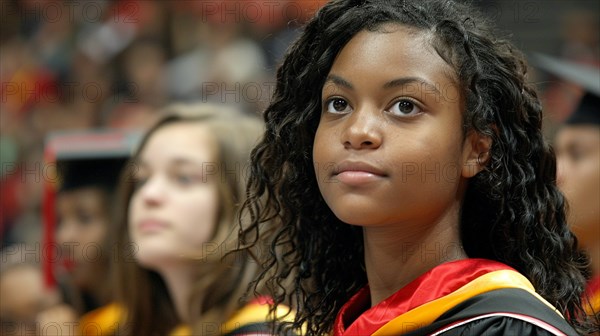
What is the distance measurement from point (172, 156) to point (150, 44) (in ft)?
11.4

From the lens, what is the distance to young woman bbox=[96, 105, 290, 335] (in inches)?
113

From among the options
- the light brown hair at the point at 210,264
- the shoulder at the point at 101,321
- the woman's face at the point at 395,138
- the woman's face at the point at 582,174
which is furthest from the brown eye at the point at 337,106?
the shoulder at the point at 101,321

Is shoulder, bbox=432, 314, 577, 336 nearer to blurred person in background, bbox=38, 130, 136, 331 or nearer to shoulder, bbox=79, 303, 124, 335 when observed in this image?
shoulder, bbox=79, 303, 124, 335

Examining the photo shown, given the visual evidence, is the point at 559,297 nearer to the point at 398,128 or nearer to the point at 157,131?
the point at 398,128

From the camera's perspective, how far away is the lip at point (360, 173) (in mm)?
1672

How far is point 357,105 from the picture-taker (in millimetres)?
1736

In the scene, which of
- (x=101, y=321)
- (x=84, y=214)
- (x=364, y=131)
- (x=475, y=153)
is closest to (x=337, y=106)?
(x=364, y=131)

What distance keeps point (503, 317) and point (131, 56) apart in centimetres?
502

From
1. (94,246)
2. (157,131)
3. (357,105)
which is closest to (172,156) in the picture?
(157,131)

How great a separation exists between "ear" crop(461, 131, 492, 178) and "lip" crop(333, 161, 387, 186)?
0.17 metres

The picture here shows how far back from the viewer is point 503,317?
1.56m

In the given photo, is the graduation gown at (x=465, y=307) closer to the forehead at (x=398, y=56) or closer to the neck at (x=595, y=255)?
the forehead at (x=398, y=56)

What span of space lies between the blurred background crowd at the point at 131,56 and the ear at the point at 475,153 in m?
3.45

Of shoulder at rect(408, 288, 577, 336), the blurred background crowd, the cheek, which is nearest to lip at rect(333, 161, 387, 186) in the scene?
shoulder at rect(408, 288, 577, 336)
